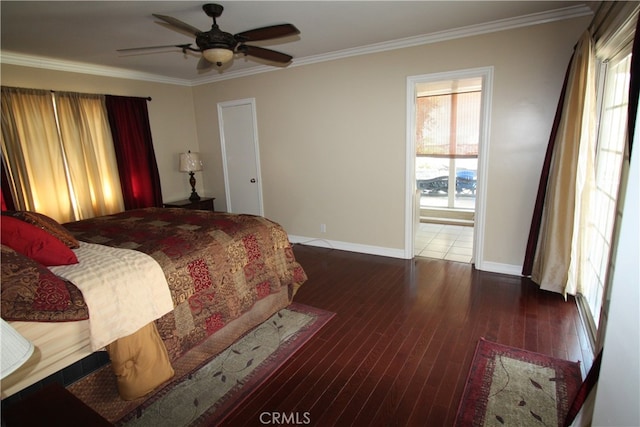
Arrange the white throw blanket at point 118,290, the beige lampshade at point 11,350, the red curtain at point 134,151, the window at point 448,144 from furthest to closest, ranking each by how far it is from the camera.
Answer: the window at point 448,144, the red curtain at point 134,151, the white throw blanket at point 118,290, the beige lampshade at point 11,350

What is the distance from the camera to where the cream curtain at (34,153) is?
3.50 metres

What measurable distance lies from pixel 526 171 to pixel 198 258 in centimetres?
311

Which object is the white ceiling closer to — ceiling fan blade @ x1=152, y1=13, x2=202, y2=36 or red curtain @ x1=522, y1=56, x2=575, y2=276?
ceiling fan blade @ x1=152, y1=13, x2=202, y2=36

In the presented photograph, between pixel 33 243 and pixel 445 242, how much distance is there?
4560 mm

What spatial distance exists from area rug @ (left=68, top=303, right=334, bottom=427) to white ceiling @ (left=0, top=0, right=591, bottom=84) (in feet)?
8.10

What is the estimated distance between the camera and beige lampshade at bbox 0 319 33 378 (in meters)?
0.71

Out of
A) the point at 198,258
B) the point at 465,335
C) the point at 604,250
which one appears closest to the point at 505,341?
the point at 465,335

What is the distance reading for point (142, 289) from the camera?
1899 millimetres

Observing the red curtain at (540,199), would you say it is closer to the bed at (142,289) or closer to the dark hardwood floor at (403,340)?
the dark hardwood floor at (403,340)

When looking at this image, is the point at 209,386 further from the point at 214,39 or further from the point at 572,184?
the point at 572,184

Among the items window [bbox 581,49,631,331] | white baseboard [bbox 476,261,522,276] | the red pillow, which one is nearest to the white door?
white baseboard [bbox 476,261,522,276]

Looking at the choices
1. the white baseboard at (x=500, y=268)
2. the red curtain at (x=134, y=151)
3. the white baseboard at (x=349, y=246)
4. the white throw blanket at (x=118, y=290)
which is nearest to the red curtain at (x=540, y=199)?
the white baseboard at (x=500, y=268)

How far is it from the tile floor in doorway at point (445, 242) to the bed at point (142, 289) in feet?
7.07

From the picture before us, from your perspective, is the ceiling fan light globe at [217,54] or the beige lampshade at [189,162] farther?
the beige lampshade at [189,162]
